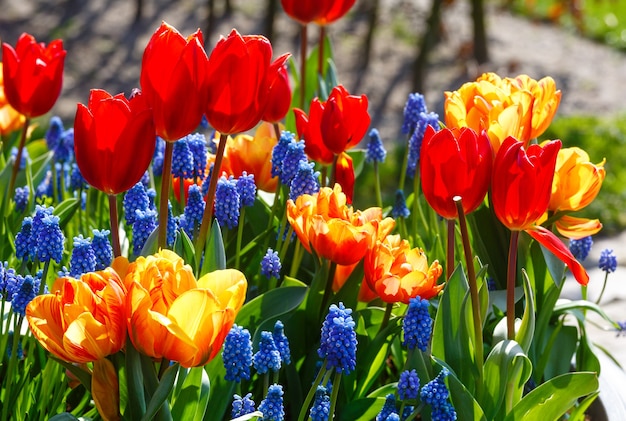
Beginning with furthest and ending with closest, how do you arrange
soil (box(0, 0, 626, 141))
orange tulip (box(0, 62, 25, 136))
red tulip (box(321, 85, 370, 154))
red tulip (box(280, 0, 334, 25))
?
soil (box(0, 0, 626, 141)) → orange tulip (box(0, 62, 25, 136)) → red tulip (box(280, 0, 334, 25)) → red tulip (box(321, 85, 370, 154))

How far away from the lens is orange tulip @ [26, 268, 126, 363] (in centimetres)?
Answer: 105

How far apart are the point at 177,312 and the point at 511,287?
1.72 ft

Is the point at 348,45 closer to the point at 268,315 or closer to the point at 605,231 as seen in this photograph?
the point at 605,231

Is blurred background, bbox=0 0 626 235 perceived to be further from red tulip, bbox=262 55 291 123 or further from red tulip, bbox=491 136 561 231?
red tulip, bbox=491 136 561 231

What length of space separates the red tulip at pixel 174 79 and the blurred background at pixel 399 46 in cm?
334

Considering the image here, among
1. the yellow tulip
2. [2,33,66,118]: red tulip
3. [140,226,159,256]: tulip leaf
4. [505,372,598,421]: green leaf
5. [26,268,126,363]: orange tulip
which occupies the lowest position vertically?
[26,268,126,363]: orange tulip

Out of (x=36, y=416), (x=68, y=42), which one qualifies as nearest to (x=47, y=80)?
(x=36, y=416)

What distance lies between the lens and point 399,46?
247 inches

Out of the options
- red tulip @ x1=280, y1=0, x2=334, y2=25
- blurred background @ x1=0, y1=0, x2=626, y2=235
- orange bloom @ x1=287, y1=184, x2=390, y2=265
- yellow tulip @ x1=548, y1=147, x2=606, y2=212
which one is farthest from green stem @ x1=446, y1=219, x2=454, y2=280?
blurred background @ x1=0, y1=0, x2=626, y2=235

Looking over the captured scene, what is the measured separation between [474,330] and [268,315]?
29cm

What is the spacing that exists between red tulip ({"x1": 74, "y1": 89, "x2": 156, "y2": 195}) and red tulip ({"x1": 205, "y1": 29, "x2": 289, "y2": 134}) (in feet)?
0.32

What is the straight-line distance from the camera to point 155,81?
1229 millimetres

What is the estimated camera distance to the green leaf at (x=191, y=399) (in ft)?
3.95

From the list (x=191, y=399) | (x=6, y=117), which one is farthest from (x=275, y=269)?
(x=6, y=117)
